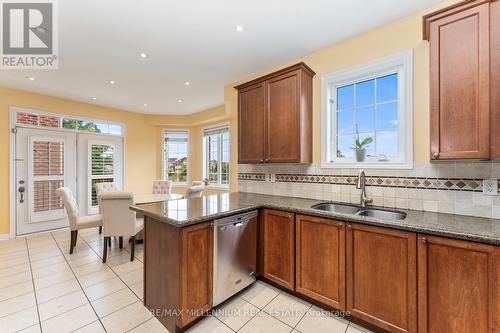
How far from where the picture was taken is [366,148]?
2.42 metres

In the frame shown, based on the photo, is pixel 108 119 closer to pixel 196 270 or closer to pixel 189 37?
pixel 189 37

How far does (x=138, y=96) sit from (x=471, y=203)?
514 centimetres

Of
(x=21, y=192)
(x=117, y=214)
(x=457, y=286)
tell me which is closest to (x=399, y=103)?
(x=457, y=286)

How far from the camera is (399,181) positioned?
83.1 inches

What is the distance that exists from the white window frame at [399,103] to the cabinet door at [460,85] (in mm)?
393

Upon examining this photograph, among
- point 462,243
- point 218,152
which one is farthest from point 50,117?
point 462,243

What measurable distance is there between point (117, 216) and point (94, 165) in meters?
2.70

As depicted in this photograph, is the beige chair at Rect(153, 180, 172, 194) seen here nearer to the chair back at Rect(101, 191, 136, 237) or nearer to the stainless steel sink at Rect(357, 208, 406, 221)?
the chair back at Rect(101, 191, 136, 237)

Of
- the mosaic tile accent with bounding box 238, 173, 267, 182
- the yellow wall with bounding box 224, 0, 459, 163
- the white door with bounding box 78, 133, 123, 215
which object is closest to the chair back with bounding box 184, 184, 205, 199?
the mosaic tile accent with bounding box 238, 173, 267, 182

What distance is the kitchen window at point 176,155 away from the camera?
6188 mm

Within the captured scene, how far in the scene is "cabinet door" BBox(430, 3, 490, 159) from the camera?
4.91ft

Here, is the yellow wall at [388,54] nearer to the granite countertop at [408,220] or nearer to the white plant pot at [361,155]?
the white plant pot at [361,155]

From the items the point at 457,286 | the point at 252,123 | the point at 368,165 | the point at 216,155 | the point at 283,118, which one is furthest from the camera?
the point at 216,155

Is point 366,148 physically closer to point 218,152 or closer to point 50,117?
point 218,152
